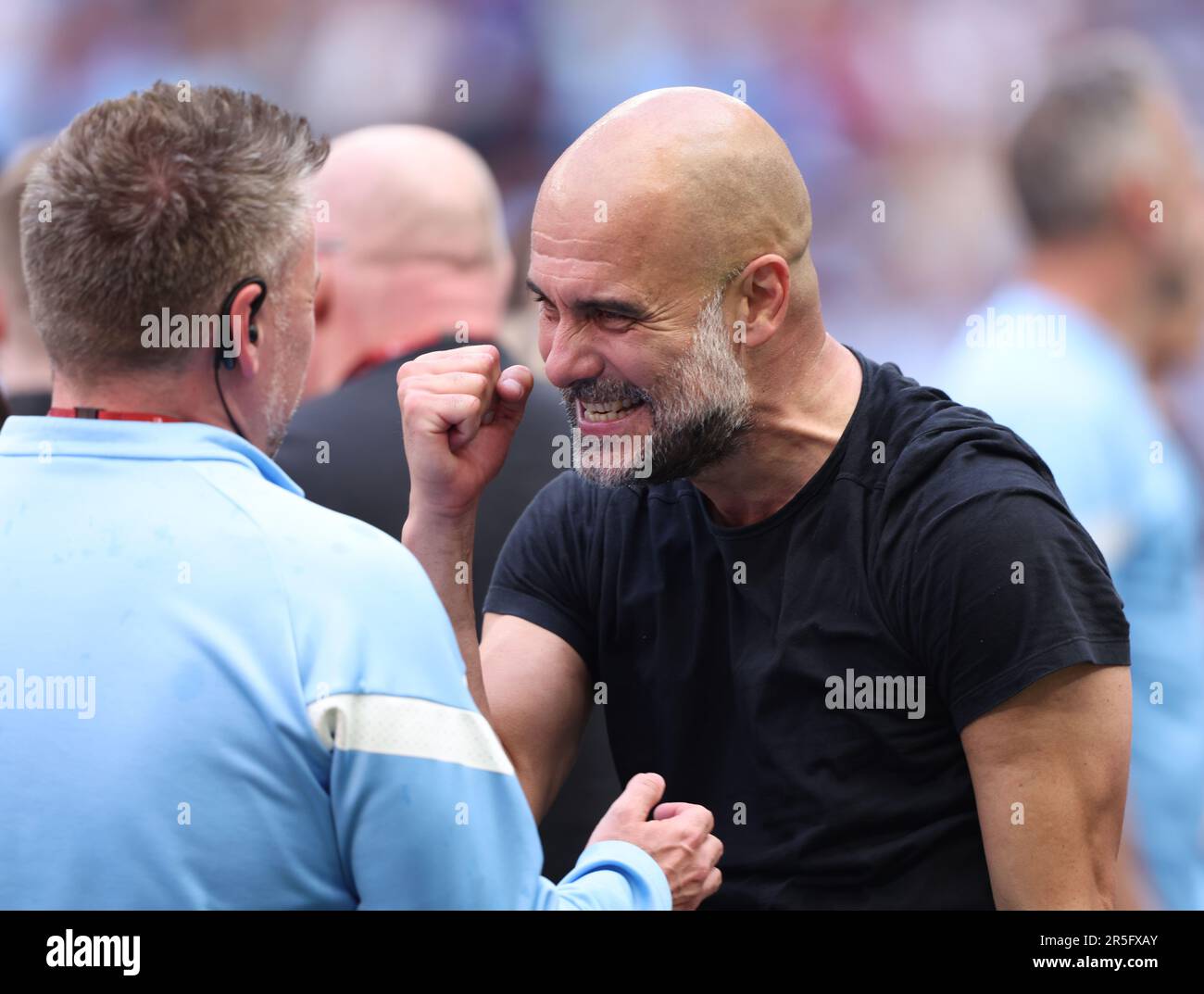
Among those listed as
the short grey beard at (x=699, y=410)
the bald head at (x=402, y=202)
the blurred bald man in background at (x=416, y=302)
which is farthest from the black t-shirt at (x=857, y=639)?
the bald head at (x=402, y=202)

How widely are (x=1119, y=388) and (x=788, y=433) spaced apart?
4.63 feet

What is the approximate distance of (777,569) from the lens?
208cm

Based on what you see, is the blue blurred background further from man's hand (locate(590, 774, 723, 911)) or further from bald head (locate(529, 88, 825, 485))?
man's hand (locate(590, 774, 723, 911))

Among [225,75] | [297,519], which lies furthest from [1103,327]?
[225,75]

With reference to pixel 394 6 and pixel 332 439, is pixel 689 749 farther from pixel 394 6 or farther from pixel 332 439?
pixel 394 6

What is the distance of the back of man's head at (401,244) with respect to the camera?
125 inches

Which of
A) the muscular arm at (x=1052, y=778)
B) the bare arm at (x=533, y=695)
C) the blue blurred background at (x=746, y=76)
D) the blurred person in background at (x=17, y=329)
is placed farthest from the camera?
the blue blurred background at (x=746, y=76)

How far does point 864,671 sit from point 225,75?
11.5ft

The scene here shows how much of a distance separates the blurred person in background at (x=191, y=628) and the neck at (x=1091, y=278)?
223cm

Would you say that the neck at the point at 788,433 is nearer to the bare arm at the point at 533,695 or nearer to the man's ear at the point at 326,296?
the bare arm at the point at 533,695

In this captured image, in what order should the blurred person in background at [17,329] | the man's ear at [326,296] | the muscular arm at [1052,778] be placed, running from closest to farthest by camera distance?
the muscular arm at [1052,778]
the man's ear at [326,296]
the blurred person in background at [17,329]

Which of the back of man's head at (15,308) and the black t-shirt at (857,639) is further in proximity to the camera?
the back of man's head at (15,308)

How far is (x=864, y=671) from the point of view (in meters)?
1.97

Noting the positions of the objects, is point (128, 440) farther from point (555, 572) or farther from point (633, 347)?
point (555, 572)
